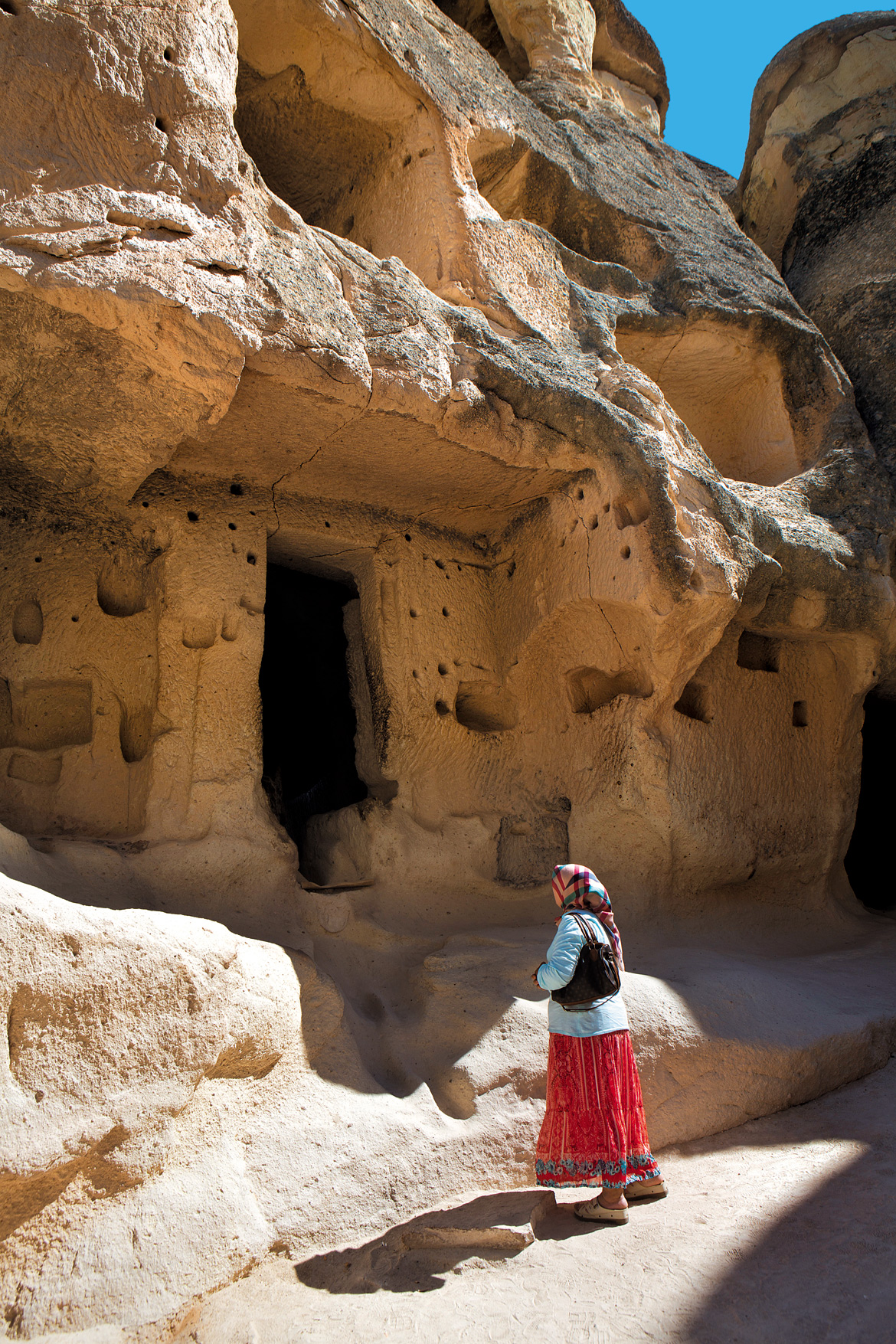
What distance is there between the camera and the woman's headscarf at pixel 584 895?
2473 millimetres

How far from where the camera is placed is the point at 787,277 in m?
6.64

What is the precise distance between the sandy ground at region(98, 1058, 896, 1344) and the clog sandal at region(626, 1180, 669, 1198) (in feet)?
0.10

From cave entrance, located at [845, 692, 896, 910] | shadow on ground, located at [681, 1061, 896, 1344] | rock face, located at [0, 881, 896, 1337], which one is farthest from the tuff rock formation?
cave entrance, located at [845, 692, 896, 910]

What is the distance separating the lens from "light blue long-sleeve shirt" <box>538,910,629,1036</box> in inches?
92.0

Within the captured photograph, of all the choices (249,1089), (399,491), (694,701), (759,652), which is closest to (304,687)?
(399,491)

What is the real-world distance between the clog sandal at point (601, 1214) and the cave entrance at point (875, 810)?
15.5 ft

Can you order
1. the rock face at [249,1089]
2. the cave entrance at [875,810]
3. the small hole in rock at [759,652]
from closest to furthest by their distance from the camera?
1. the rock face at [249,1089]
2. the small hole in rock at [759,652]
3. the cave entrance at [875,810]

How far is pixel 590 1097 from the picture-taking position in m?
2.36

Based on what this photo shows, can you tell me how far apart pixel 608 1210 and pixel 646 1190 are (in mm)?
186

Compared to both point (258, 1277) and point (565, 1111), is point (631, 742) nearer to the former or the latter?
point (565, 1111)

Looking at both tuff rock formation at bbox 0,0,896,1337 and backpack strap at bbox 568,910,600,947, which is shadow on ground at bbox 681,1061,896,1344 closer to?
tuff rock formation at bbox 0,0,896,1337

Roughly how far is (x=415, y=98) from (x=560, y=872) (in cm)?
384

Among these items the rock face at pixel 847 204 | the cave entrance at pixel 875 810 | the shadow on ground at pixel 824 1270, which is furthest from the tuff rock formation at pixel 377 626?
the cave entrance at pixel 875 810

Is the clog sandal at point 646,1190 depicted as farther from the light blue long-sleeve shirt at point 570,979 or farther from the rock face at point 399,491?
the rock face at point 399,491
